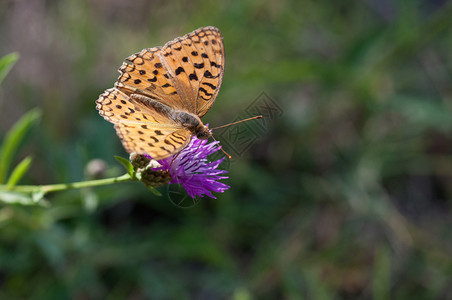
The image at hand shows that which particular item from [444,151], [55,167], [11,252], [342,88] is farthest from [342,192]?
[11,252]

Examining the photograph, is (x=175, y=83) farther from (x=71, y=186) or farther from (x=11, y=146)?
(x=11, y=146)

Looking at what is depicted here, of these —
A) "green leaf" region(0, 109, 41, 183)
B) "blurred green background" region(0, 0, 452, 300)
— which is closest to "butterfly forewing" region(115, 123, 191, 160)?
"green leaf" region(0, 109, 41, 183)

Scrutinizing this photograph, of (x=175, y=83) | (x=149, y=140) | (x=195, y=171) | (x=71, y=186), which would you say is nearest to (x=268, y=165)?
(x=175, y=83)

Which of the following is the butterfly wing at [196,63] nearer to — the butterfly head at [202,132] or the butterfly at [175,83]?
the butterfly at [175,83]

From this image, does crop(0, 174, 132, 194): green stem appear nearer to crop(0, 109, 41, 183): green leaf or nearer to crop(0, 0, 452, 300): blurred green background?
crop(0, 109, 41, 183): green leaf

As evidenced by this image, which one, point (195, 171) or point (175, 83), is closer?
point (195, 171)

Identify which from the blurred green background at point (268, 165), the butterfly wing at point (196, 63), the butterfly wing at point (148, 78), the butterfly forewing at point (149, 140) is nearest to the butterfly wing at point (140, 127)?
the butterfly forewing at point (149, 140)
